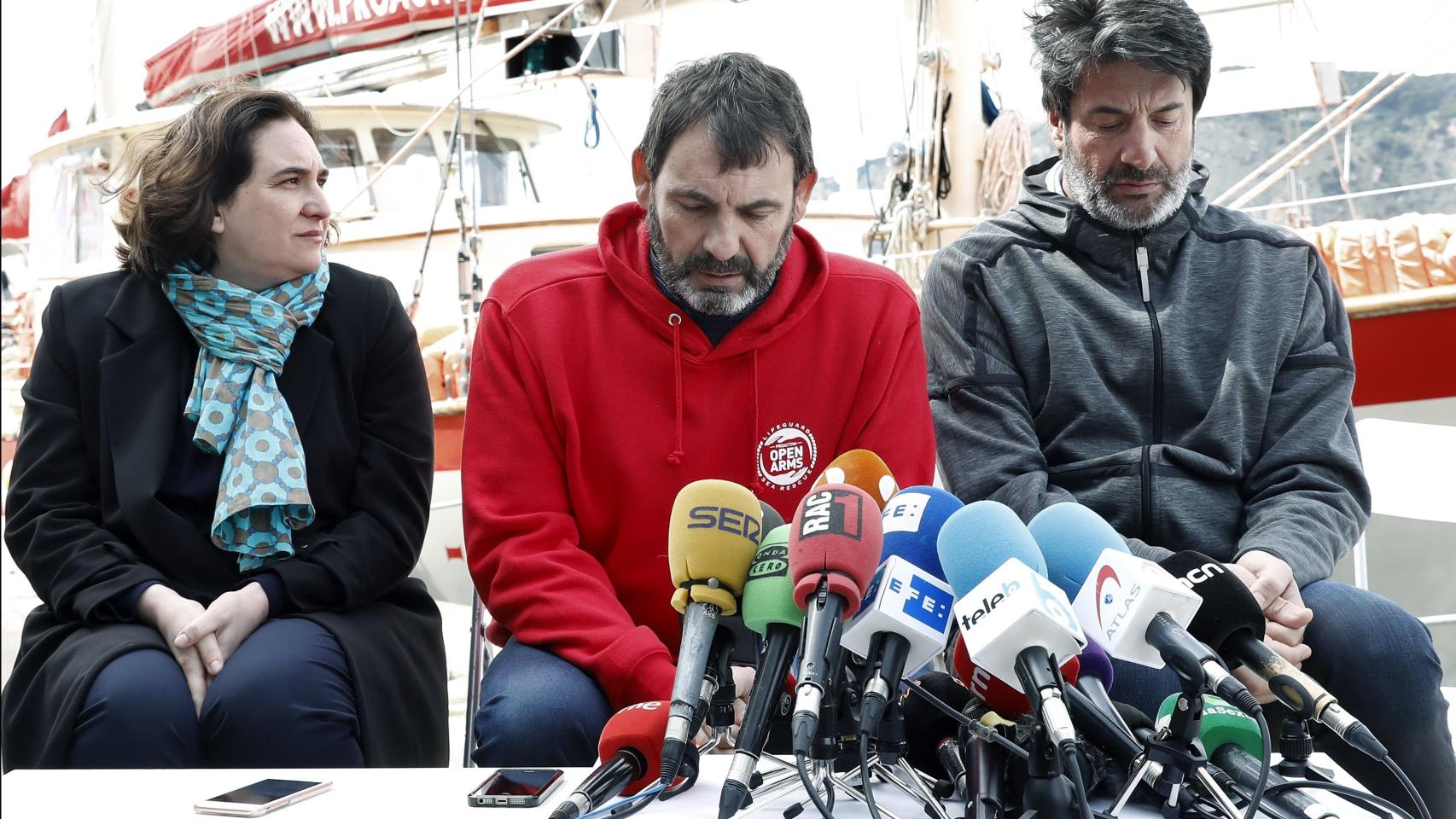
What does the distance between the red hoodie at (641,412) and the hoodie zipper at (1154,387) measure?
0.32m

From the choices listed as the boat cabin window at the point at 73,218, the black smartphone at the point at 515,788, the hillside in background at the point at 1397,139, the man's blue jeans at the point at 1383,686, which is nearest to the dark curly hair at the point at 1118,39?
the man's blue jeans at the point at 1383,686

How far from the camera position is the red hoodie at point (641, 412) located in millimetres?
1915

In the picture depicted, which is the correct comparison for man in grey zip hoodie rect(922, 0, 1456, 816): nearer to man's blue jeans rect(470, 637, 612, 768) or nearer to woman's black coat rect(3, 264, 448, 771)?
man's blue jeans rect(470, 637, 612, 768)

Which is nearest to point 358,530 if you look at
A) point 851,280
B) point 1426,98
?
point 851,280

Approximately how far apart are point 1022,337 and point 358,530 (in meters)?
1.10

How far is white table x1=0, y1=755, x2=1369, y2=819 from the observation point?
121cm

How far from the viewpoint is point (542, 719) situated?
1.66 meters

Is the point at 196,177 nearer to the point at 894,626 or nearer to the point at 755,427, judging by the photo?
the point at 755,427

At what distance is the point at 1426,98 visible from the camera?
14.5 meters

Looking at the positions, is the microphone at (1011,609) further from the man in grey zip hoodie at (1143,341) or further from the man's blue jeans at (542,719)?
the man in grey zip hoodie at (1143,341)

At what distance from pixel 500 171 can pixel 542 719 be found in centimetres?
668

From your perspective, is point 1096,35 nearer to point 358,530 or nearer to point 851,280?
point 851,280

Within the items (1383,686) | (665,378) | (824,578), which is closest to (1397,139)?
(1383,686)

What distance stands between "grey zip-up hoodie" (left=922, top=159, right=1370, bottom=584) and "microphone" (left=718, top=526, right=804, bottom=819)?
0.87 meters
